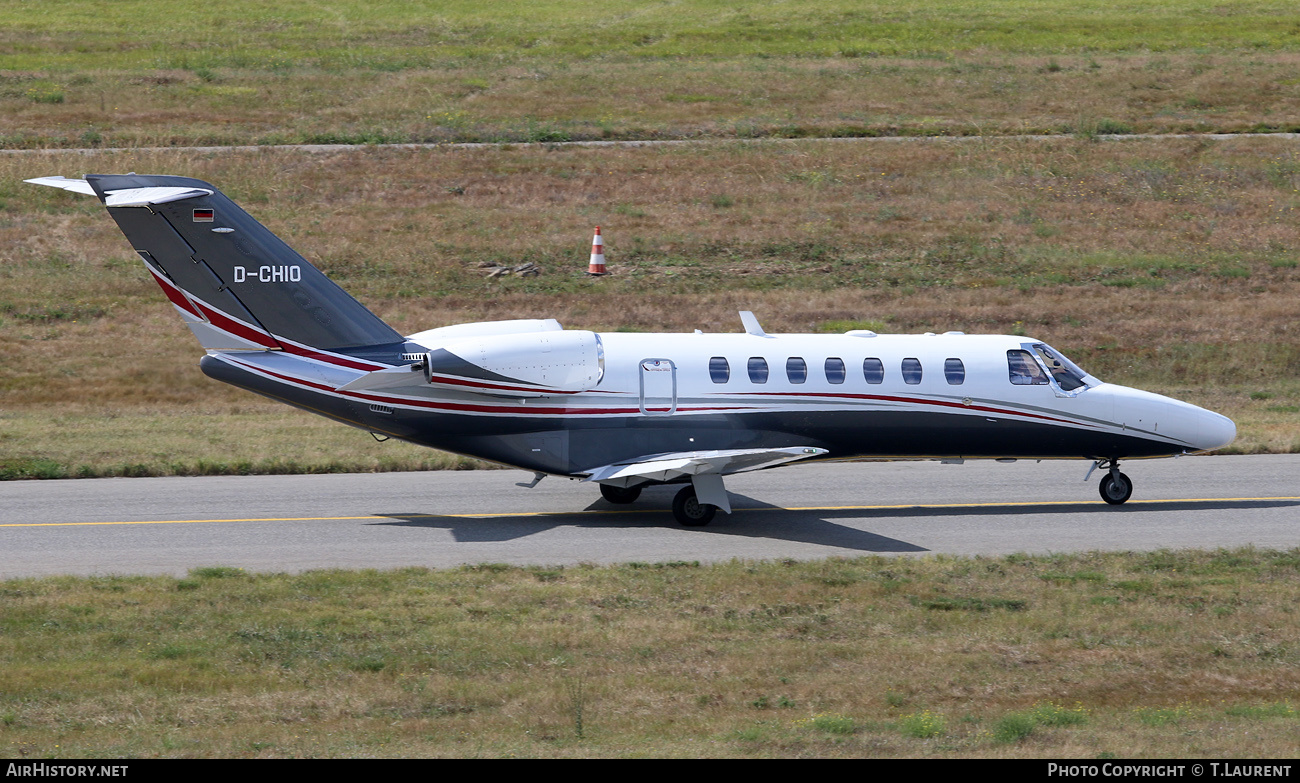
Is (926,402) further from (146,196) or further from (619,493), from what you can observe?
(146,196)

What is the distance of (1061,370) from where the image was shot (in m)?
21.3

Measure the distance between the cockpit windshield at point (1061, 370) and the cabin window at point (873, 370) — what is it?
2665 mm

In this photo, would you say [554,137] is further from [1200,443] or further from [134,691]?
[134,691]

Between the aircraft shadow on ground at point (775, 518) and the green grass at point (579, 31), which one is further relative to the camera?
the green grass at point (579, 31)

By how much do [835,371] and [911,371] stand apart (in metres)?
1.23

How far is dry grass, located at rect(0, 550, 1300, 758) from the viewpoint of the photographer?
11047 mm

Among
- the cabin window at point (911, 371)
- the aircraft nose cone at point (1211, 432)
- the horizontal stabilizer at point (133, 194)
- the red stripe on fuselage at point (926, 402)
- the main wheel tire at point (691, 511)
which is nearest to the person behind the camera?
the horizontal stabilizer at point (133, 194)

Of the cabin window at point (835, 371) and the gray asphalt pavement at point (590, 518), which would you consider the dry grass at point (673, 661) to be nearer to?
the gray asphalt pavement at point (590, 518)

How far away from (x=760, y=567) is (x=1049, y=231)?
28.8 meters

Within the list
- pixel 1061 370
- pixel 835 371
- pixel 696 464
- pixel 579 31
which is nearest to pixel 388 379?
pixel 696 464

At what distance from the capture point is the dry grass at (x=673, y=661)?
1105 centimetres

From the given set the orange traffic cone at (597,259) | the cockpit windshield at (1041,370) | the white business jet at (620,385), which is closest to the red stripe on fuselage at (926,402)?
the white business jet at (620,385)

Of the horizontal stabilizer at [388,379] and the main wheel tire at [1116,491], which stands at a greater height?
the horizontal stabilizer at [388,379]

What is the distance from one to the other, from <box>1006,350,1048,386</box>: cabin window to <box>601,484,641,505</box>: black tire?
20.0 ft
